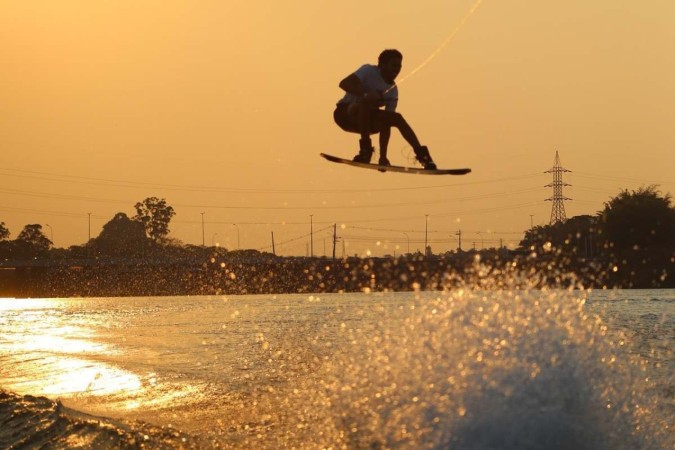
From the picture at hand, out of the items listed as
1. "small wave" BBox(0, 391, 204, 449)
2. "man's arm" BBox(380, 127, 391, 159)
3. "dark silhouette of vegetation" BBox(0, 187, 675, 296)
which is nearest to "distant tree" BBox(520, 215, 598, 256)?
"dark silhouette of vegetation" BBox(0, 187, 675, 296)

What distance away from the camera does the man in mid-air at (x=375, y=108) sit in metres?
16.5

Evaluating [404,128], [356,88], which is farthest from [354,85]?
[404,128]

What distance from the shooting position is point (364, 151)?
58.0 ft

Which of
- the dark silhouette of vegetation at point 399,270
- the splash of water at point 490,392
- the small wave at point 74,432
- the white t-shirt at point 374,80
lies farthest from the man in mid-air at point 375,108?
the dark silhouette of vegetation at point 399,270

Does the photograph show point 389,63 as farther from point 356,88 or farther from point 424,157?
point 424,157

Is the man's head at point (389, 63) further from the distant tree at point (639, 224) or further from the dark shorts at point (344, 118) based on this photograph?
the distant tree at point (639, 224)

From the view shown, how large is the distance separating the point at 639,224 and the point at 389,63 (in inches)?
4040

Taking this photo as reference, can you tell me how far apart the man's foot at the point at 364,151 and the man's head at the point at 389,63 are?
144cm

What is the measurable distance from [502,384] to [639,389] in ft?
13.6

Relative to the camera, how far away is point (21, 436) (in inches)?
562

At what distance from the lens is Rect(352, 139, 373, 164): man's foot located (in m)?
17.6

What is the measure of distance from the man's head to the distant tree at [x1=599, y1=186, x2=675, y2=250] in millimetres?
97724

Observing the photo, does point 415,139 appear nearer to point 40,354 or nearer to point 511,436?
point 511,436

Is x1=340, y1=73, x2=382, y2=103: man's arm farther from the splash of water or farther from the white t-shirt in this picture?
the splash of water
